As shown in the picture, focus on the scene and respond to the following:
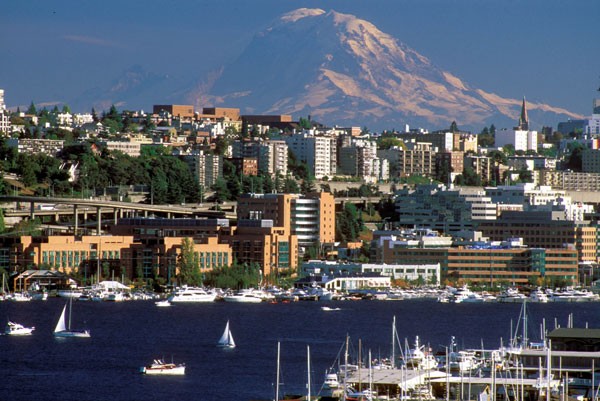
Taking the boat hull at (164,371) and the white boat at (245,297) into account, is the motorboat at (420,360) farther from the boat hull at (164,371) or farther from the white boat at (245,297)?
the white boat at (245,297)

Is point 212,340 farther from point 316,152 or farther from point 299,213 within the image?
point 316,152

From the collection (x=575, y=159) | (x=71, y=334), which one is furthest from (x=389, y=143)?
(x=71, y=334)

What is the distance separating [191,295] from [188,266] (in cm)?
A: 472

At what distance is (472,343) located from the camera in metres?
47.2

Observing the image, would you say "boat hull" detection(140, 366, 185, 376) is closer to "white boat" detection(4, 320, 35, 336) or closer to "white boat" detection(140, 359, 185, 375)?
"white boat" detection(140, 359, 185, 375)

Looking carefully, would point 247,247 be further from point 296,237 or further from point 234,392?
point 234,392

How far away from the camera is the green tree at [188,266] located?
6900cm

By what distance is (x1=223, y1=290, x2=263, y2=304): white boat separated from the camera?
65.5m

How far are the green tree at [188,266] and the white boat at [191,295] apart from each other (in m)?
3.21

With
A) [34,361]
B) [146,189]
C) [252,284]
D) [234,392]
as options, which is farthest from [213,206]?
[234,392]

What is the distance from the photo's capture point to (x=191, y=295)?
64.5 meters

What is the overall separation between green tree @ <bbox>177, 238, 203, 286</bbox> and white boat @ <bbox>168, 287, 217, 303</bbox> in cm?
321

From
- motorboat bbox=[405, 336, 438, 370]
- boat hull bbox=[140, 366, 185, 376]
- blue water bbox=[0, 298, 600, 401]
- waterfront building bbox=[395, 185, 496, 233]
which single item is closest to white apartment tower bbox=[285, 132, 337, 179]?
waterfront building bbox=[395, 185, 496, 233]

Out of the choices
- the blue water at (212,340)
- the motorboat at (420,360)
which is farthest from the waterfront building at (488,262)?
the motorboat at (420,360)
